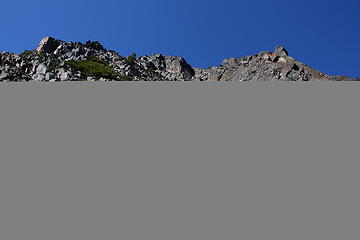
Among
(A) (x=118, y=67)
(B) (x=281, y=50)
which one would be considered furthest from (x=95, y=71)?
(B) (x=281, y=50)

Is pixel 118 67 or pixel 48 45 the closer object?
pixel 118 67

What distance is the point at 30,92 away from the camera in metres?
13.5

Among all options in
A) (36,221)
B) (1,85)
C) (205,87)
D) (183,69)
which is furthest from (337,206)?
(183,69)

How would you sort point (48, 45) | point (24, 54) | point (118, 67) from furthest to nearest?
point (48, 45) → point (118, 67) → point (24, 54)

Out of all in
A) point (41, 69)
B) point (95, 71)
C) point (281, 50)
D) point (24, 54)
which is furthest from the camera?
point (281, 50)

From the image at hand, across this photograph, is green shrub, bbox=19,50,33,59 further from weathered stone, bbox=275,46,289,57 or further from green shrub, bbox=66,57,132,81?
weathered stone, bbox=275,46,289,57

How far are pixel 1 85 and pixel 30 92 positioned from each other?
116 centimetres

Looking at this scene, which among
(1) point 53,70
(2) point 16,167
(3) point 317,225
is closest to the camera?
(3) point 317,225

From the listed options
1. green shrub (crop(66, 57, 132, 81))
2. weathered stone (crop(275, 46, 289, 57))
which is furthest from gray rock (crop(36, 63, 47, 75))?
weathered stone (crop(275, 46, 289, 57))

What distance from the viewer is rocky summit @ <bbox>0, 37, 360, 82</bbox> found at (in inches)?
1448

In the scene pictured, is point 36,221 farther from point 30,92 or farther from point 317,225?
point 317,225

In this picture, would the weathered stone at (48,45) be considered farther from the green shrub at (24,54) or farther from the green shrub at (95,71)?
the green shrub at (95,71)

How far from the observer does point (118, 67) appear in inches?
2216

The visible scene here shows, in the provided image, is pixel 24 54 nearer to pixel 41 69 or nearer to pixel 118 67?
pixel 118 67
